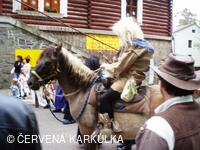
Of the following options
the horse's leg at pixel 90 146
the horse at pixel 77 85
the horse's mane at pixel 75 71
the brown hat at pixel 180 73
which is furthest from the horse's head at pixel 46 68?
the brown hat at pixel 180 73

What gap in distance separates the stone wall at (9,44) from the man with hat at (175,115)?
14.8m

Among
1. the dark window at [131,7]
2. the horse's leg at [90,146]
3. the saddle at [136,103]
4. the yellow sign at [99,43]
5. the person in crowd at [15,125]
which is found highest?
the dark window at [131,7]

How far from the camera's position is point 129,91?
602cm

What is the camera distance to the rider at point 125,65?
238 inches

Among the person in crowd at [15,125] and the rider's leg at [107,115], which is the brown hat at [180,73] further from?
the rider's leg at [107,115]

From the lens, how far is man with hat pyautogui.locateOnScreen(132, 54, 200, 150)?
2.58m

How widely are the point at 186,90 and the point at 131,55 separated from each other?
128 inches

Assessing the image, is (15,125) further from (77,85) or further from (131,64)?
(77,85)

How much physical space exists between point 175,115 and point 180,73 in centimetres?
32

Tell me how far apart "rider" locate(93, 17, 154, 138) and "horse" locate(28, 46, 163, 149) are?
0.17 meters

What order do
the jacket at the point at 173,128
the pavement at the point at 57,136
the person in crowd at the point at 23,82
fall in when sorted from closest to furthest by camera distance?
the jacket at the point at 173,128, the pavement at the point at 57,136, the person in crowd at the point at 23,82

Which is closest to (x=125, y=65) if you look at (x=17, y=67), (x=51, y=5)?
(x=17, y=67)

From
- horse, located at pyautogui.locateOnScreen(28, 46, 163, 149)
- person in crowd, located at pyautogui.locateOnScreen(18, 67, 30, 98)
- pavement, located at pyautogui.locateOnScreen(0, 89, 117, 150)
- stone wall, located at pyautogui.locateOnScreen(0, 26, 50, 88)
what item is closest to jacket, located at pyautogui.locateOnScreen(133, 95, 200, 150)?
horse, located at pyautogui.locateOnScreen(28, 46, 163, 149)

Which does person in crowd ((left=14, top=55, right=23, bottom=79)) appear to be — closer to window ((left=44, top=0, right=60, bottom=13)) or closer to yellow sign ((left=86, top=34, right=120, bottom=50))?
window ((left=44, top=0, right=60, bottom=13))
